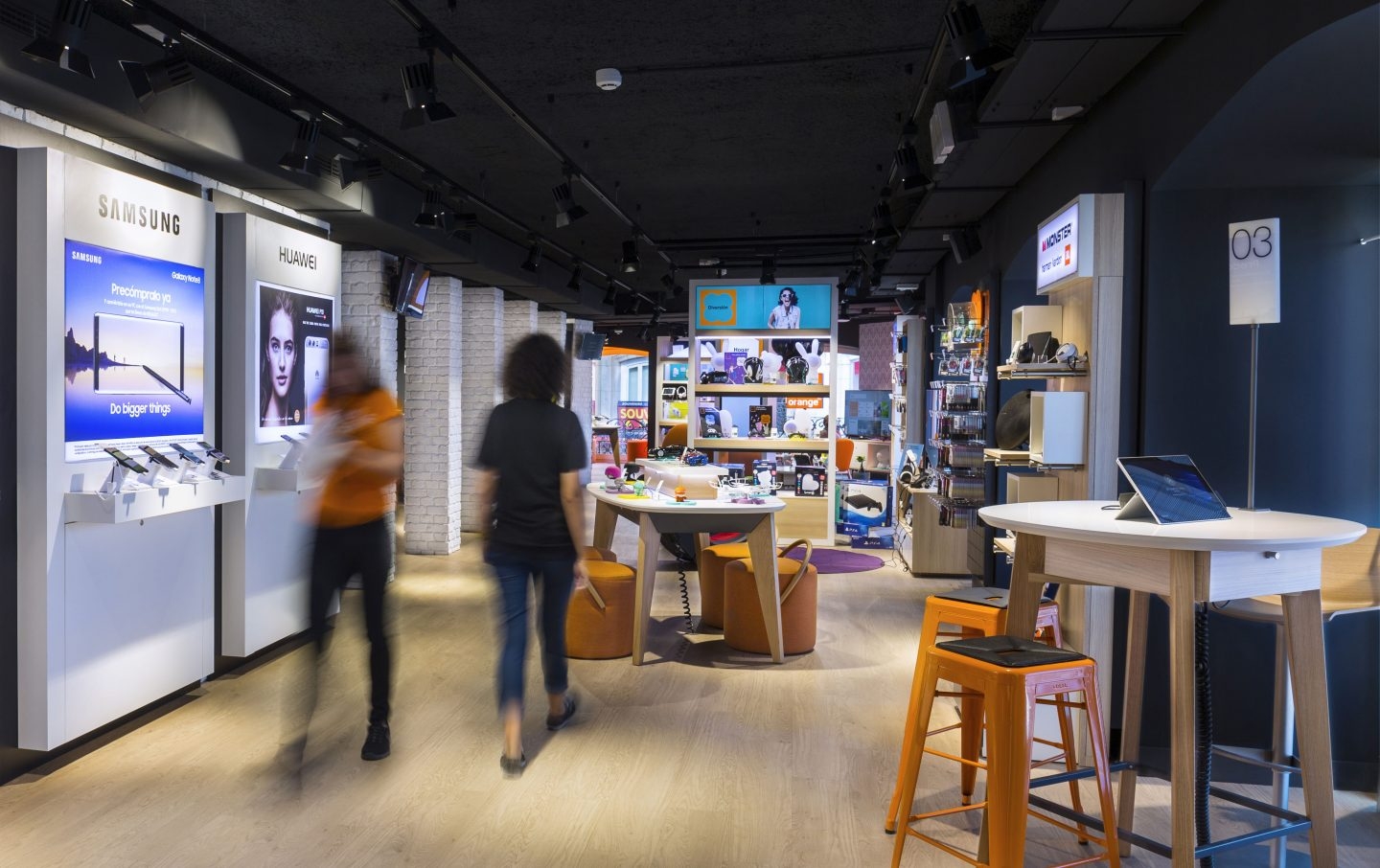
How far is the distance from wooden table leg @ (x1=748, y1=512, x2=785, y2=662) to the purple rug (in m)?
2.63

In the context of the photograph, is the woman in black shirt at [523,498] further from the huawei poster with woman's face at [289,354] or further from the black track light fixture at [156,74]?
the black track light fixture at [156,74]

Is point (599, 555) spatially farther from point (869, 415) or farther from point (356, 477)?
point (869, 415)

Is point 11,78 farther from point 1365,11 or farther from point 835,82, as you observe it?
point 1365,11

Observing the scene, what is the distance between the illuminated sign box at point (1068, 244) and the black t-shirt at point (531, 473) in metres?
2.19

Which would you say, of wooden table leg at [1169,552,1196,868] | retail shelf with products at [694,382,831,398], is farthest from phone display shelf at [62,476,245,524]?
retail shelf with products at [694,382,831,398]

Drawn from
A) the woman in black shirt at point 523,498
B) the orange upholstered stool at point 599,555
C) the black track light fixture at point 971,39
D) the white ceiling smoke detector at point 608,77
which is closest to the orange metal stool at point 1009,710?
the woman in black shirt at point 523,498

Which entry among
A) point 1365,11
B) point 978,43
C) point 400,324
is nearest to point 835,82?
point 978,43

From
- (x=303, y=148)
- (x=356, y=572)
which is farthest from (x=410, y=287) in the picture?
(x=356, y=572)

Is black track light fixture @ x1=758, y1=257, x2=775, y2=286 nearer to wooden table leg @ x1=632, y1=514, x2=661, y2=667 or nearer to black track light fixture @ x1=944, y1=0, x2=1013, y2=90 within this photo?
wooden table leg @ x1=632, y1=514, x2=661, y2=667

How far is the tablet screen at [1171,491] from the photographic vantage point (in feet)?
7.51

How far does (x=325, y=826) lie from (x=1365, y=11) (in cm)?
385

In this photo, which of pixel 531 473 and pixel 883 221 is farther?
pixel 883 221

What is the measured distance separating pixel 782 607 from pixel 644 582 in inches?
32.7

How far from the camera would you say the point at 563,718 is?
3.78m
